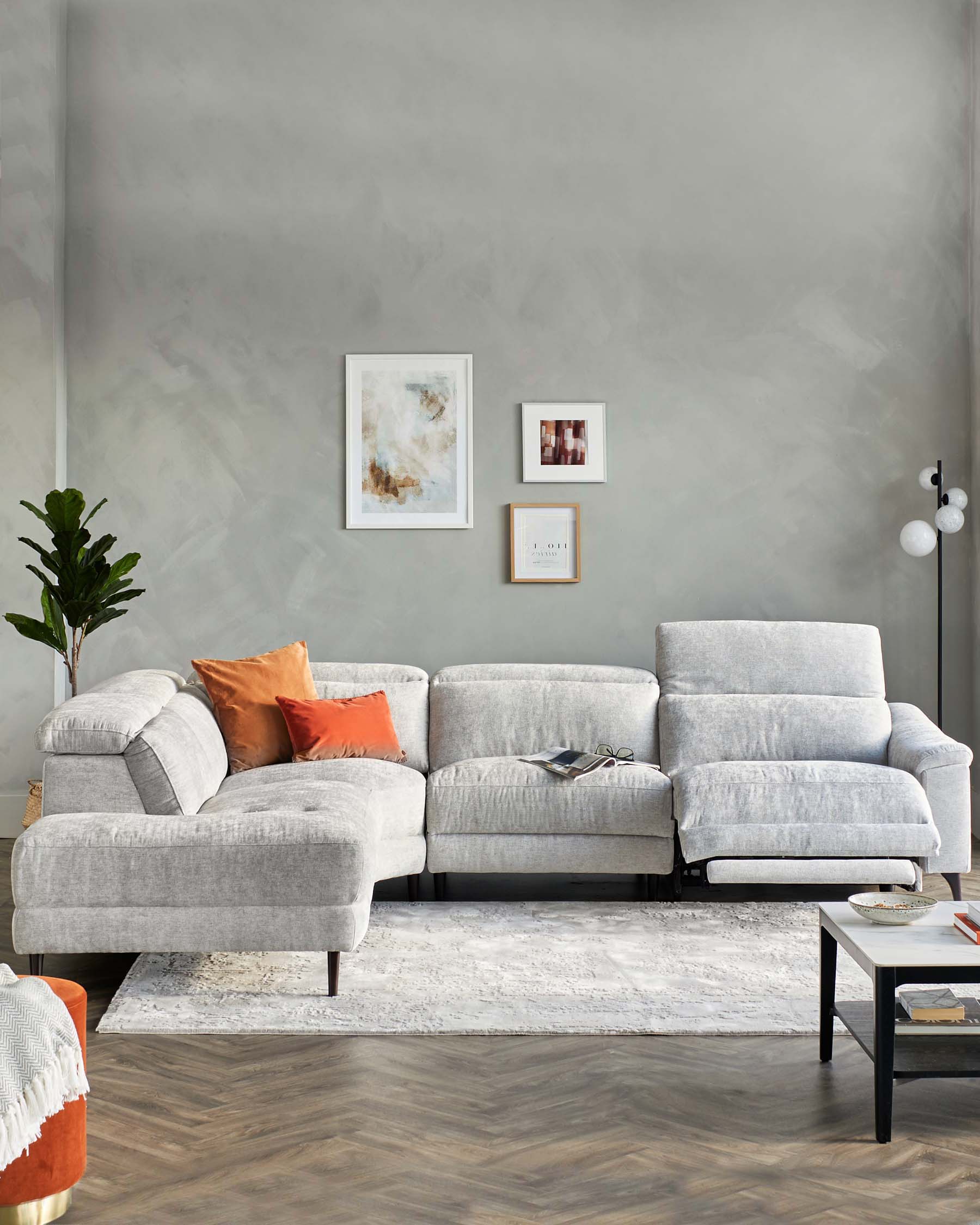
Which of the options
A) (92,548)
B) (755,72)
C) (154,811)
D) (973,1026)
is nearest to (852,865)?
(973,1026)

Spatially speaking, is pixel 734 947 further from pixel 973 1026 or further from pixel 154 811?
pixel 154 811

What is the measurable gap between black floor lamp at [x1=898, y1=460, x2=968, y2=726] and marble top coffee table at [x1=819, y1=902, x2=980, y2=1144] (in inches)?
98.4

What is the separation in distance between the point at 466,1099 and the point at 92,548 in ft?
9.66

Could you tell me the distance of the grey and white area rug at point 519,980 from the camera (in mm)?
2883

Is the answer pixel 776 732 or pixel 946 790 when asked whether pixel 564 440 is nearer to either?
pixel 776 732

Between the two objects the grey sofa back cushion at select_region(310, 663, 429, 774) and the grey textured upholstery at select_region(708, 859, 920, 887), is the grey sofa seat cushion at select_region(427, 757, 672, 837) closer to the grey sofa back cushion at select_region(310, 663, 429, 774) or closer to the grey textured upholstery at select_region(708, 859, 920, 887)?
the grey textured upholstery at select_region(708, 859, 920, 887)

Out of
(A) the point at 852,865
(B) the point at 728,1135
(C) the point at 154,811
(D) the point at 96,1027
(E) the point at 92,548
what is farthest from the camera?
(E) the point at 92,548

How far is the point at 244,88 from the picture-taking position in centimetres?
520

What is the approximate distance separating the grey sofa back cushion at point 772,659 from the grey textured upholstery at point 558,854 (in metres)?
0.85

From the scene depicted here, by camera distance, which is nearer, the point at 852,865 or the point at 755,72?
the point at 852,865

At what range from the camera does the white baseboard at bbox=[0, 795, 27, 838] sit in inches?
201

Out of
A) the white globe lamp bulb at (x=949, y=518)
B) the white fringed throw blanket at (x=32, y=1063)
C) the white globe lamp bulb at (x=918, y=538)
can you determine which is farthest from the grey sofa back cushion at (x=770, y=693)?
the white fringed throw blanket at (x=32, y=1063)

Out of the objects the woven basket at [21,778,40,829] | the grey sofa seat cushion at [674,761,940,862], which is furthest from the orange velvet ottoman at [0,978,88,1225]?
the woven basket at [21,778,40,829]

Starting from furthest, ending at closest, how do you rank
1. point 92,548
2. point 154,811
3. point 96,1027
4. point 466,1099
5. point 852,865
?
point 92,548, point 852,865, point 154,811, point 96,1027, point 466,1099
